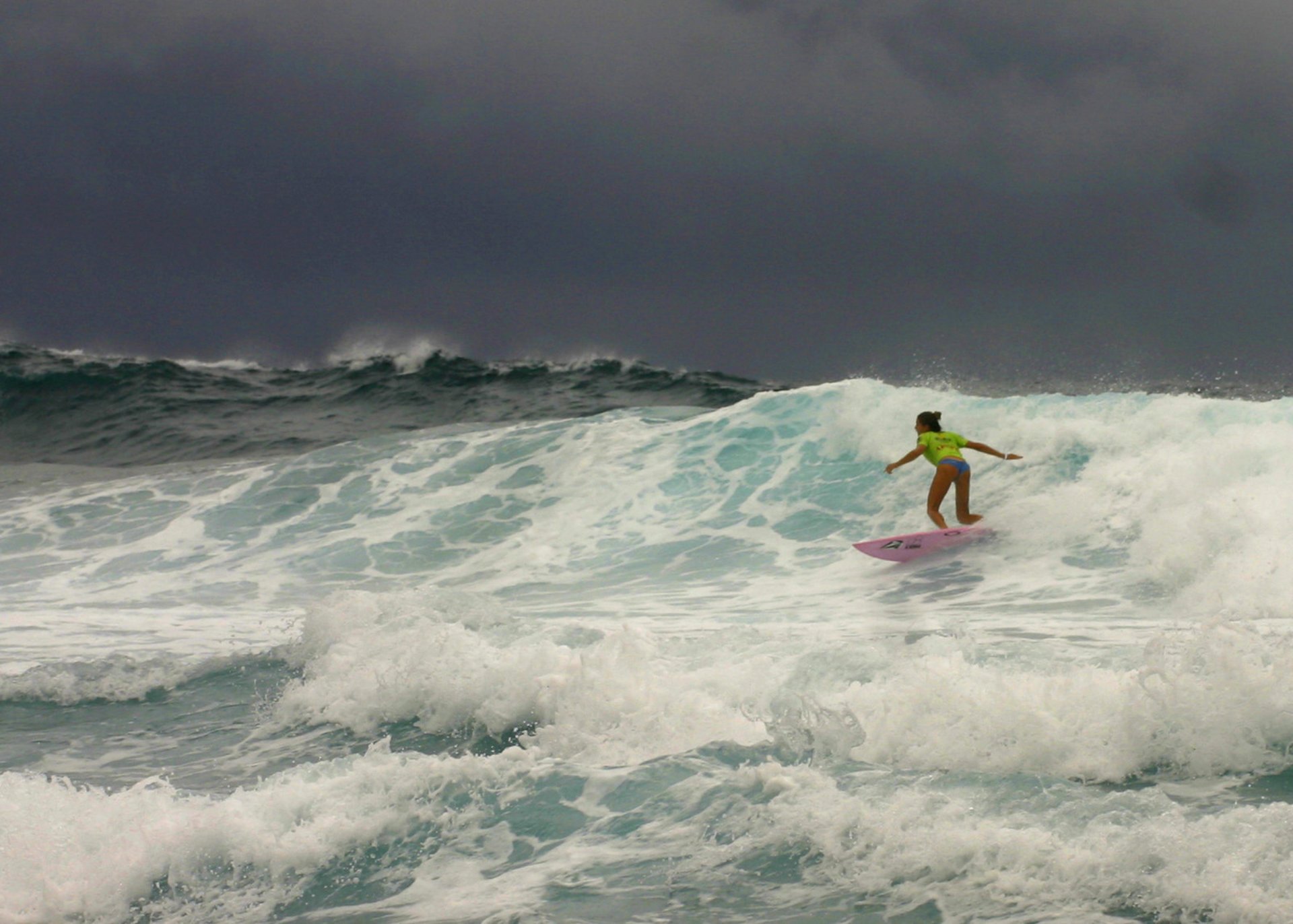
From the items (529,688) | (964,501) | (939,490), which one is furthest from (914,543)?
(529,688)

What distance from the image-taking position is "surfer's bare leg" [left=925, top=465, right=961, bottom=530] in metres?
12.7

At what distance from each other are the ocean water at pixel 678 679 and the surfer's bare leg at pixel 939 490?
607mm

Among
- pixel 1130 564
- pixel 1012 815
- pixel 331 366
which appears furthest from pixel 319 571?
pixel 331 366

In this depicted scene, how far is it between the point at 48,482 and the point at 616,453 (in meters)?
9.91

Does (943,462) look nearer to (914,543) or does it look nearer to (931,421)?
(931,421)

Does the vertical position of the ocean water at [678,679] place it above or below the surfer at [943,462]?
below

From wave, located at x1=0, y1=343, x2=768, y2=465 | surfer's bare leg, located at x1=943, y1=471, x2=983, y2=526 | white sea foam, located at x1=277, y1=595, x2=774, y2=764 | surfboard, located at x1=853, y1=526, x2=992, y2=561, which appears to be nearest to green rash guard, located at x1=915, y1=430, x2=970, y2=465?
surfer's bare leg, located at x1=943, y1=471, x2=983, y2=526

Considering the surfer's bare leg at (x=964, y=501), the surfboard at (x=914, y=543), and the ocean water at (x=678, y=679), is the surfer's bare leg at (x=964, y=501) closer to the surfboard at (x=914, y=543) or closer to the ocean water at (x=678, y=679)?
the surfboard at (x=914, y=543)

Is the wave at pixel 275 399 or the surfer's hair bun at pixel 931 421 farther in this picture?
the wave at pixel 275 399

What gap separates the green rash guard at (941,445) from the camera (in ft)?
42.3

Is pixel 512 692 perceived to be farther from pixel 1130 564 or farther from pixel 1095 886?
pixel 1130 564

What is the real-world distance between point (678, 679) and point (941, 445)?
6377 mm

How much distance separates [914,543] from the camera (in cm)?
1244

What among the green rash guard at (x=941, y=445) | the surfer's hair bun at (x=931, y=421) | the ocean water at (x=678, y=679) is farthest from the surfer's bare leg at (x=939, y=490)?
the ocean water at (x=678, y=679)
